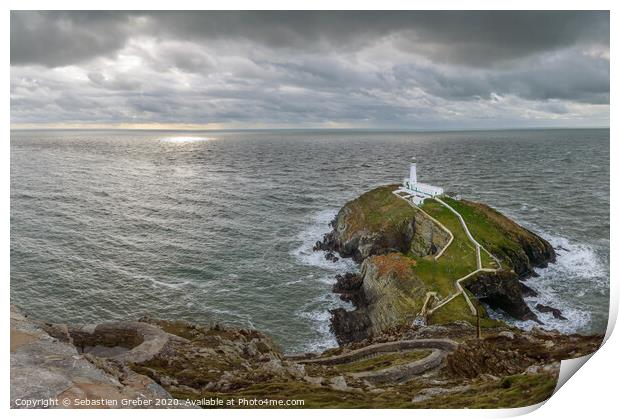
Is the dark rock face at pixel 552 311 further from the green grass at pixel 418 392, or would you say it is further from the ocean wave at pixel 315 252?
the ocean wave at pixel 315 252

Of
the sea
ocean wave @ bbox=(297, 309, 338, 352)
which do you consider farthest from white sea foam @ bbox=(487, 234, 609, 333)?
ocean wave @ bbox=(297, 309, 338, 352)

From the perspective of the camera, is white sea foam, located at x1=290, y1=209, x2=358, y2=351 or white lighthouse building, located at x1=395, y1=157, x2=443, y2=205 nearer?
white sea foam, located at x1=290, y1=209, x2=358, y2=351

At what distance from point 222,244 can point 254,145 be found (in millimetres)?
29856

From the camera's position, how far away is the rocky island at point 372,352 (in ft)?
44.8

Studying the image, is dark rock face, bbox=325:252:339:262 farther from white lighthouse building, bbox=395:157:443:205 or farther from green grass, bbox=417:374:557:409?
green grass, bbox=417:374:557:409

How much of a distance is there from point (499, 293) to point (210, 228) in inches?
688

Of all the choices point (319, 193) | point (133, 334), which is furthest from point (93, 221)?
point (319, 193)

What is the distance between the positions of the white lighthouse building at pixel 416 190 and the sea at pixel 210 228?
6.33ft

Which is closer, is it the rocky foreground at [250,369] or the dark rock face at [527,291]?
the rocky foreground at [250,369]

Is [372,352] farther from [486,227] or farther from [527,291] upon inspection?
[486,227]

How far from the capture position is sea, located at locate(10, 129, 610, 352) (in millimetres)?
18859

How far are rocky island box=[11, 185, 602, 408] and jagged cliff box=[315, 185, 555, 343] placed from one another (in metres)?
0.10

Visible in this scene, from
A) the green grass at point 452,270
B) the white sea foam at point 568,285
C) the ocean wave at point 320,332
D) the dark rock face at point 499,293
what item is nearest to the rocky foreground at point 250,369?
the green grass at point 452,270

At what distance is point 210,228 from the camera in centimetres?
2281
